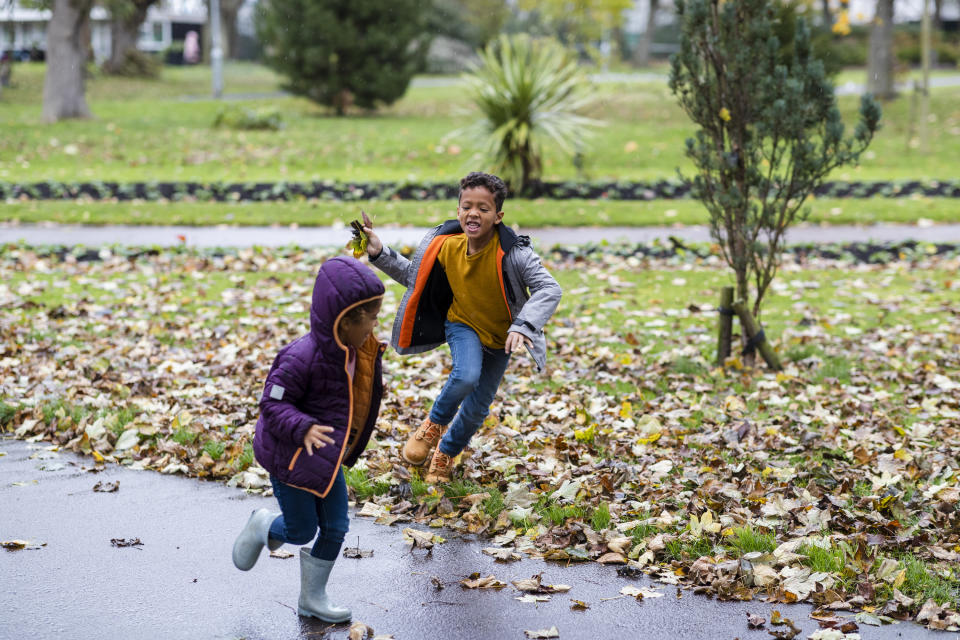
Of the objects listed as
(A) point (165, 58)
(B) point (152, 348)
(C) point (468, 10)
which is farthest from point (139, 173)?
(A) point (165, 58)

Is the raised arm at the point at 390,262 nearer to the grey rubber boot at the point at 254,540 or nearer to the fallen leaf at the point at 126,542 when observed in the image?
the grey rubber boot at the point at 254,540

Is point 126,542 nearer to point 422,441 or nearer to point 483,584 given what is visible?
point 422,441

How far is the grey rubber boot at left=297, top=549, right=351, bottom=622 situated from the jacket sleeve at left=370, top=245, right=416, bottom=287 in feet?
5.14

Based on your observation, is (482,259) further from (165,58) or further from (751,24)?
(165,58)

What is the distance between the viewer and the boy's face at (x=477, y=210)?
4.60 metres

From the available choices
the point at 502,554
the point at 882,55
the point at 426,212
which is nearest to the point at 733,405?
the point at 502,554

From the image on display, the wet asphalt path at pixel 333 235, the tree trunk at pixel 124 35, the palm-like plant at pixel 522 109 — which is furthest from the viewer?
the tree trunk at pixel 124 35

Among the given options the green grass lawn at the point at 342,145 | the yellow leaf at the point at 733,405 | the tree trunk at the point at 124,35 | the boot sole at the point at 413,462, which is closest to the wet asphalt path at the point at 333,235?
the green grass lawn at the point at 342,145

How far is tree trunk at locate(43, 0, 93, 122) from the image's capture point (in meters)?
24.1

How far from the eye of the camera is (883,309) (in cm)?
923

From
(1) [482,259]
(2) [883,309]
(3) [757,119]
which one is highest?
(3) [757,119]

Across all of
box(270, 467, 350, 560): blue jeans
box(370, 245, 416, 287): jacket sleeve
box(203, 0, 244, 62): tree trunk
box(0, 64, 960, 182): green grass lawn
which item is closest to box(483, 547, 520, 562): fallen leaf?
box(270, 467, 350, 560): blue jeans

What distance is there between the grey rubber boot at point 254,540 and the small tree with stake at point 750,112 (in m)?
4.41

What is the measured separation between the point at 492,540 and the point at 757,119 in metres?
4.08
